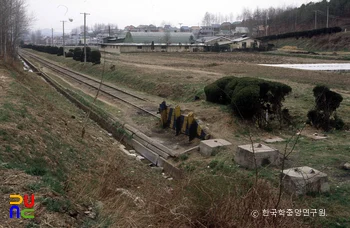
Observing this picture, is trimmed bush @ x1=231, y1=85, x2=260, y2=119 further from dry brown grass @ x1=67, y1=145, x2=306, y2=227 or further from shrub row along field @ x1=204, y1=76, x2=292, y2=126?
dry brown grass @ x1=67, y1=145, x2=306, y2=227

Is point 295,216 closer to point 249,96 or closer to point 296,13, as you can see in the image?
point 249,96

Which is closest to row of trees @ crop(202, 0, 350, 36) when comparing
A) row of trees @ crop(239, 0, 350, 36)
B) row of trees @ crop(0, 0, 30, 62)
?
row of trees @ crop(239, 0, 350, 36)

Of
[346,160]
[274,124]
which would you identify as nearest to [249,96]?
[274,124]

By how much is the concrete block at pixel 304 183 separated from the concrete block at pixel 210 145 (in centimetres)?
391

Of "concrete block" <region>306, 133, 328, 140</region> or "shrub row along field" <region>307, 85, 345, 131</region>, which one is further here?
"shrub row along field" <region>307, 85, 345, 131</region>

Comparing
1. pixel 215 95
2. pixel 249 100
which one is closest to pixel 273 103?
pixel 249 100

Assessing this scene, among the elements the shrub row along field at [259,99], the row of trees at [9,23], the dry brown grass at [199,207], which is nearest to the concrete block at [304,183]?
the dry brown grass at [199,207]

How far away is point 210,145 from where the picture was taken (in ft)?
37.0

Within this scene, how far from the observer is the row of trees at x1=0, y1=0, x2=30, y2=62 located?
110ft

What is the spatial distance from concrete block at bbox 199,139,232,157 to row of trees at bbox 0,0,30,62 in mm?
25268

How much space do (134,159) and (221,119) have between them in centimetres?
352

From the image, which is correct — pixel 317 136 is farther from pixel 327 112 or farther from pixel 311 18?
pixel 311 18

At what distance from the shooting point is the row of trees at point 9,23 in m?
33.5

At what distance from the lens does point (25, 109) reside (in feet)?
42.7
